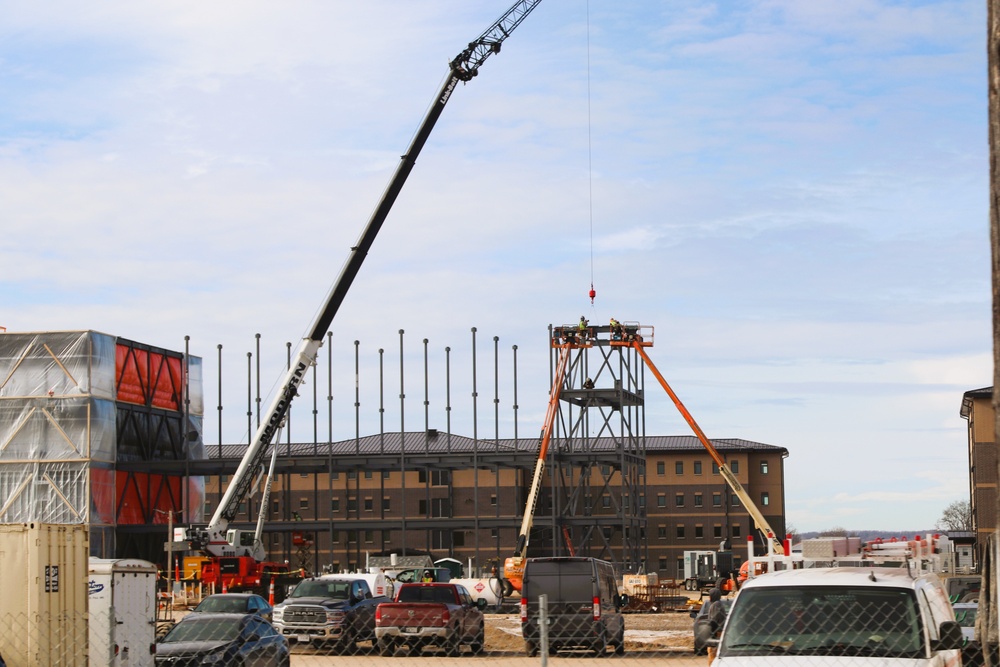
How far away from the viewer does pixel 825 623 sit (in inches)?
417

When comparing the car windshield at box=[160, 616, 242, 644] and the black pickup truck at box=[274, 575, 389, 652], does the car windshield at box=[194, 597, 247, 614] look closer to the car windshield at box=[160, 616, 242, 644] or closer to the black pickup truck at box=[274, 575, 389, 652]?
the black pickup truck at box=[274, 575, 389, 652]

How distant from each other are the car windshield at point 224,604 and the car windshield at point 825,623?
1722 centimetres

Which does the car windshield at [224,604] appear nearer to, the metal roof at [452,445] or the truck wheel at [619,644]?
the truck wheel at [619,644]

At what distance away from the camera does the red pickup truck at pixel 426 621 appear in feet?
90.6

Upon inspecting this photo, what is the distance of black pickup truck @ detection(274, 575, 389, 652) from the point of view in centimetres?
2848

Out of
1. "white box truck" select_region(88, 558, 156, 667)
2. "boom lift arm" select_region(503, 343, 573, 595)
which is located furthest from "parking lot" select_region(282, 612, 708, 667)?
"boom lift arm" select_region(503, 343, 573, 595)

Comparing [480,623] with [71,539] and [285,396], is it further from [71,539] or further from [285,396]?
[285,396]

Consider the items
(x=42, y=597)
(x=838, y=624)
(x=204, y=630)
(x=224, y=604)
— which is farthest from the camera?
(x=224, y=604)

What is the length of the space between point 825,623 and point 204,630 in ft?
42.2

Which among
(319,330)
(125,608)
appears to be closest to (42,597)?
(125,608)

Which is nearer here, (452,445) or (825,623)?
(825,623)

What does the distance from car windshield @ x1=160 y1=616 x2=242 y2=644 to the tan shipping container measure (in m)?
3.38

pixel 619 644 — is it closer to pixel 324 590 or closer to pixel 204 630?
pixel 324 590

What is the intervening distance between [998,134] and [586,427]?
58.7 m
